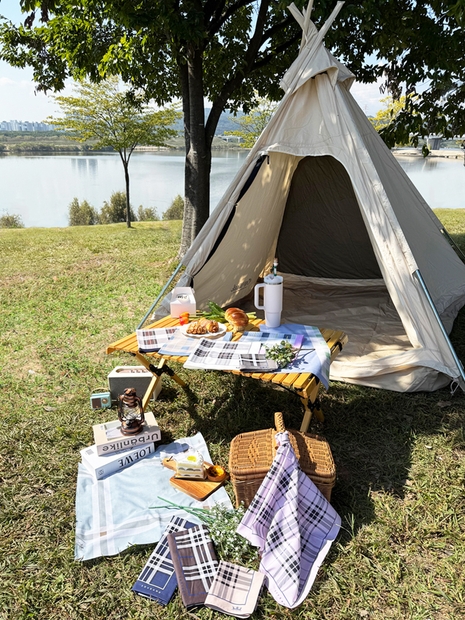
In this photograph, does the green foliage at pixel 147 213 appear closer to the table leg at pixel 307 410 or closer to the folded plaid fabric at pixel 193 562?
the table leg at pixel 307 410

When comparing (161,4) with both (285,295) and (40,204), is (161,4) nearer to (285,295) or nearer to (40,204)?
(285,295)

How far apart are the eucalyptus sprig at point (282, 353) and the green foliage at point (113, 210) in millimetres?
14868

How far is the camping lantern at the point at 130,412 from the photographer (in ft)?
10.0

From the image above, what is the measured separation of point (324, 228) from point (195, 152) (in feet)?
6.83

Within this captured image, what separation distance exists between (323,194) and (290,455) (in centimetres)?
415

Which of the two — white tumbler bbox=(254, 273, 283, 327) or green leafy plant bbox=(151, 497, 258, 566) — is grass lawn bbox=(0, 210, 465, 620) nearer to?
green leafy plant bbox=(151, 497, 258, 566)

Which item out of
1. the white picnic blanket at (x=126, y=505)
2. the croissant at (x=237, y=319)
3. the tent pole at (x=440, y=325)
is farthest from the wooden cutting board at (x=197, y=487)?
the tent pole at (x=440, y=325)

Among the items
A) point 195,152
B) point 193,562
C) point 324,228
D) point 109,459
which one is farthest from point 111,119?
point 193,562

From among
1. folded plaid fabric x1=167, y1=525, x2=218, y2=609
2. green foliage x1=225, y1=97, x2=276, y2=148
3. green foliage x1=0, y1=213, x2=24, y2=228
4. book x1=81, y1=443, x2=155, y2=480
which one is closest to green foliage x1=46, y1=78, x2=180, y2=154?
green foliage x1=225, y1=97, x2=276, y2=148

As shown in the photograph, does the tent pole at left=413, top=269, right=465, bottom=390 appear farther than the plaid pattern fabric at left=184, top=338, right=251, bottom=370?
Yes

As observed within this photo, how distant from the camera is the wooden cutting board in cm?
273

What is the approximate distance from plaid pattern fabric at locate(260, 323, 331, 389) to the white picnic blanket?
0.86 m

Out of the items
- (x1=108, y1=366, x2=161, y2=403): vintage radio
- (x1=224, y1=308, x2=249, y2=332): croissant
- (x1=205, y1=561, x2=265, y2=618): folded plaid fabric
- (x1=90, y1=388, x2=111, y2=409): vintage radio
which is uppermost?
(x1=224, y1=308, x2=249, y2=332): croissant

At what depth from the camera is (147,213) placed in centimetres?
1820
